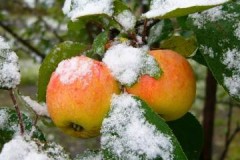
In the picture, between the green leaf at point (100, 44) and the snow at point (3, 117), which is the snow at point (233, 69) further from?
Result: the snow at point (3, 117)

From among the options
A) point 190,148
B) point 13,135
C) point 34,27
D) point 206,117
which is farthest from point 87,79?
point 34,27

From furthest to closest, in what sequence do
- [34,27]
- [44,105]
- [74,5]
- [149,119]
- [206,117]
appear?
[34,27] → [206,117] → [44,105] → [74,5] → [149,119]

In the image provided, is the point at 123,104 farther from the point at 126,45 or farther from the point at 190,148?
the point at 190,148

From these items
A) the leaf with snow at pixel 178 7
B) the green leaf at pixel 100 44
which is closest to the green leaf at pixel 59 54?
the green leaf at pixel 100 44

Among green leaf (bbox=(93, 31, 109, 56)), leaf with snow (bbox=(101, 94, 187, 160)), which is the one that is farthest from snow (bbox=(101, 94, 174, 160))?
green leaf (bbox=(93, 31, 109, 56))

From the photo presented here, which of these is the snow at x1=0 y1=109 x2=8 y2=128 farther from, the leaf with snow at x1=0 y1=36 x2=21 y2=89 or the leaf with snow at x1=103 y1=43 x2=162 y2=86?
the leaf with snow at x1=103 y1=43 x2=162 y2=86

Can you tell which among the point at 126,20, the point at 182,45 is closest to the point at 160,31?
the point at 182,45
